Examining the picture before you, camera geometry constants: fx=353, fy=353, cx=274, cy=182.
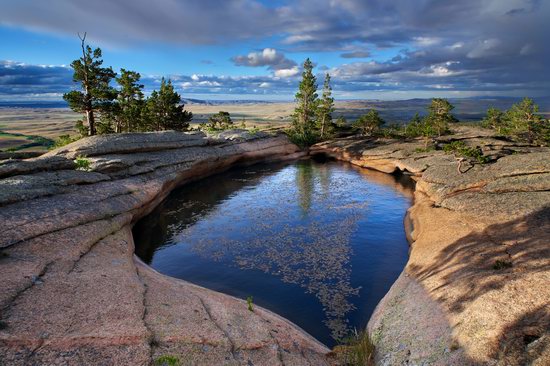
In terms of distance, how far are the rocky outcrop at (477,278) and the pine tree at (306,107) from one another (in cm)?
5384

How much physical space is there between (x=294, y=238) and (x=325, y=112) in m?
66.3

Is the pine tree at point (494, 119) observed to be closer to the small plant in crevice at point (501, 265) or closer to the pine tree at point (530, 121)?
the pine tree at point (530, 121)

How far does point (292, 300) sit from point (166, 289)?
8031mm

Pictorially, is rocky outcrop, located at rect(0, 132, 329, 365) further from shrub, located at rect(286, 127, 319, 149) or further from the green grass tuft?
shrub, located at rect(286, 127, 319, 149)

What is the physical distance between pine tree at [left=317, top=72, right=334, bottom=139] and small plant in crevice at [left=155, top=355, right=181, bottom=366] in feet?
277

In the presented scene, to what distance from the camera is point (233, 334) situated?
1413 centimetres

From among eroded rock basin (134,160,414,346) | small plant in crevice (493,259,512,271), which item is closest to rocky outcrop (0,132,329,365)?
eroded rock basin (134,160,414,346)

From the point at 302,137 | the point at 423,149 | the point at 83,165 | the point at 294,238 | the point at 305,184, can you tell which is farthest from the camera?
the point at 302,137

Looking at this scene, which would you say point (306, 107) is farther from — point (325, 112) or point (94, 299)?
point (94, 299)

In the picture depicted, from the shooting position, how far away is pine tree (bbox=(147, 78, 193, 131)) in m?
73.8

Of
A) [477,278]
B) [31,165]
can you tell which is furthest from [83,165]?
[477,278]

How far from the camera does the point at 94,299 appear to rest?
14.5 metres

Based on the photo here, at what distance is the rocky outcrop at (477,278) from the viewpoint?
511 inches

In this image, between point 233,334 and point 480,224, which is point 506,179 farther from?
point 233,334
